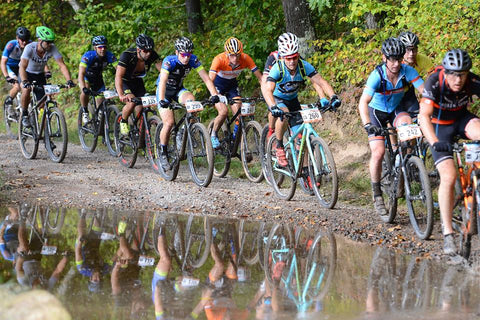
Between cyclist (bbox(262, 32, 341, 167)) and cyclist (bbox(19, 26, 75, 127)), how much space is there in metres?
5.18

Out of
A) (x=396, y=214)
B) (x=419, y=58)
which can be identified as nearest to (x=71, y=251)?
(x=396, y=214)

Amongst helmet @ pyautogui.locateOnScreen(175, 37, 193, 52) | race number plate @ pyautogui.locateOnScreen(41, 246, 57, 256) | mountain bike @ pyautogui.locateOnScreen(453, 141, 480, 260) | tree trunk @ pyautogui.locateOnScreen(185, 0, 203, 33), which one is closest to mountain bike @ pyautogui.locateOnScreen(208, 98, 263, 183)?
helmet @ pyautogui.locateOnScreen(175, 37, 193, 52)

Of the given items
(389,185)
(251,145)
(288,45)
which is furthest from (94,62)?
(389,185)

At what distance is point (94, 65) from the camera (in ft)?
43.8

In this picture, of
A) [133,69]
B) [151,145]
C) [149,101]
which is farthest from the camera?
[151,145]

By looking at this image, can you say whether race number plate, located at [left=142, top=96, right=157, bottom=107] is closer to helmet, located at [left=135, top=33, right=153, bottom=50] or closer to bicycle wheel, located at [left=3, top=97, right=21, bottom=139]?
helmet, located at [left=135, top=33, right=153, bottom=50]

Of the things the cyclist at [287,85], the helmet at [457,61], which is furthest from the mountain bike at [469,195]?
the cyclist at [287,85]

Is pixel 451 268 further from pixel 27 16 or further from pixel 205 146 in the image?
pixel 27 16

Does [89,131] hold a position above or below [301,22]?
below

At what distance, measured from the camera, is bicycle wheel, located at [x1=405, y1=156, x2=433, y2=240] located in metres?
7.11

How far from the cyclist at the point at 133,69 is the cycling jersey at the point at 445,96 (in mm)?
5877

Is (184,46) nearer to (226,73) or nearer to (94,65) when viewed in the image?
(226,73)

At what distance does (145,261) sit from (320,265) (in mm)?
1737

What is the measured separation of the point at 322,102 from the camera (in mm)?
9047
